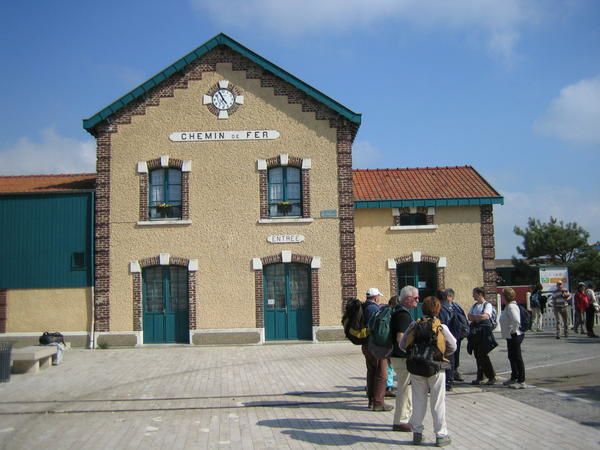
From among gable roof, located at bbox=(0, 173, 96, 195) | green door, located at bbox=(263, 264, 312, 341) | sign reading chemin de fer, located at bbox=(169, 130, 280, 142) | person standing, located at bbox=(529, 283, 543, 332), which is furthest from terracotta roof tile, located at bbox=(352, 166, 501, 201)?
gable roof, located at bbox=(0, 173, 96, 195)

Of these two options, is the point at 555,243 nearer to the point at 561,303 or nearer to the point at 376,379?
the point at 561,303

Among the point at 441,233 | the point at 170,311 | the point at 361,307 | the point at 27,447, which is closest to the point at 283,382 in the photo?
the point at 361,307

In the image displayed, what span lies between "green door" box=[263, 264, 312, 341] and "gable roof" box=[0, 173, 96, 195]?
6166 millimetres

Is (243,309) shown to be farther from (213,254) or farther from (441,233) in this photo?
(441,233)

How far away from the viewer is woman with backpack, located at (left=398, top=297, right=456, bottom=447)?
6961mm

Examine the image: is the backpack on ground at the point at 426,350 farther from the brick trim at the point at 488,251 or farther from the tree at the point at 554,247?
the tree at the point at 554,247

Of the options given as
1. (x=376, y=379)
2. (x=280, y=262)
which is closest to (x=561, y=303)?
(x=280, y=262)

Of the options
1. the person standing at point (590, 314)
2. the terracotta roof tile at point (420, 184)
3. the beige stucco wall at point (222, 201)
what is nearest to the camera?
the person standing at point (590, 314)

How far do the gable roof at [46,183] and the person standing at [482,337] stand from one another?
12.5 meters

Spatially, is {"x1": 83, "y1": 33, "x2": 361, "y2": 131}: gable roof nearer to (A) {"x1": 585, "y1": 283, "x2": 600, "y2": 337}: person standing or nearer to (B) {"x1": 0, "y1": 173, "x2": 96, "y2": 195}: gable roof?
(B) {"x1": 0, "y1": 173, "x2": 96, "y2": 195}: gable roof

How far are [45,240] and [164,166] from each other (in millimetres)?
4105

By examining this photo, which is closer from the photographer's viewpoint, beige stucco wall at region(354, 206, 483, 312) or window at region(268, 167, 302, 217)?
window at region(268, 167, 302, 217)

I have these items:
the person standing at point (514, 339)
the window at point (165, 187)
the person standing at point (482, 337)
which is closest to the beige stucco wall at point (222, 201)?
the window at point (165, 187)

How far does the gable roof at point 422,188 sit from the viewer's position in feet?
64.5
